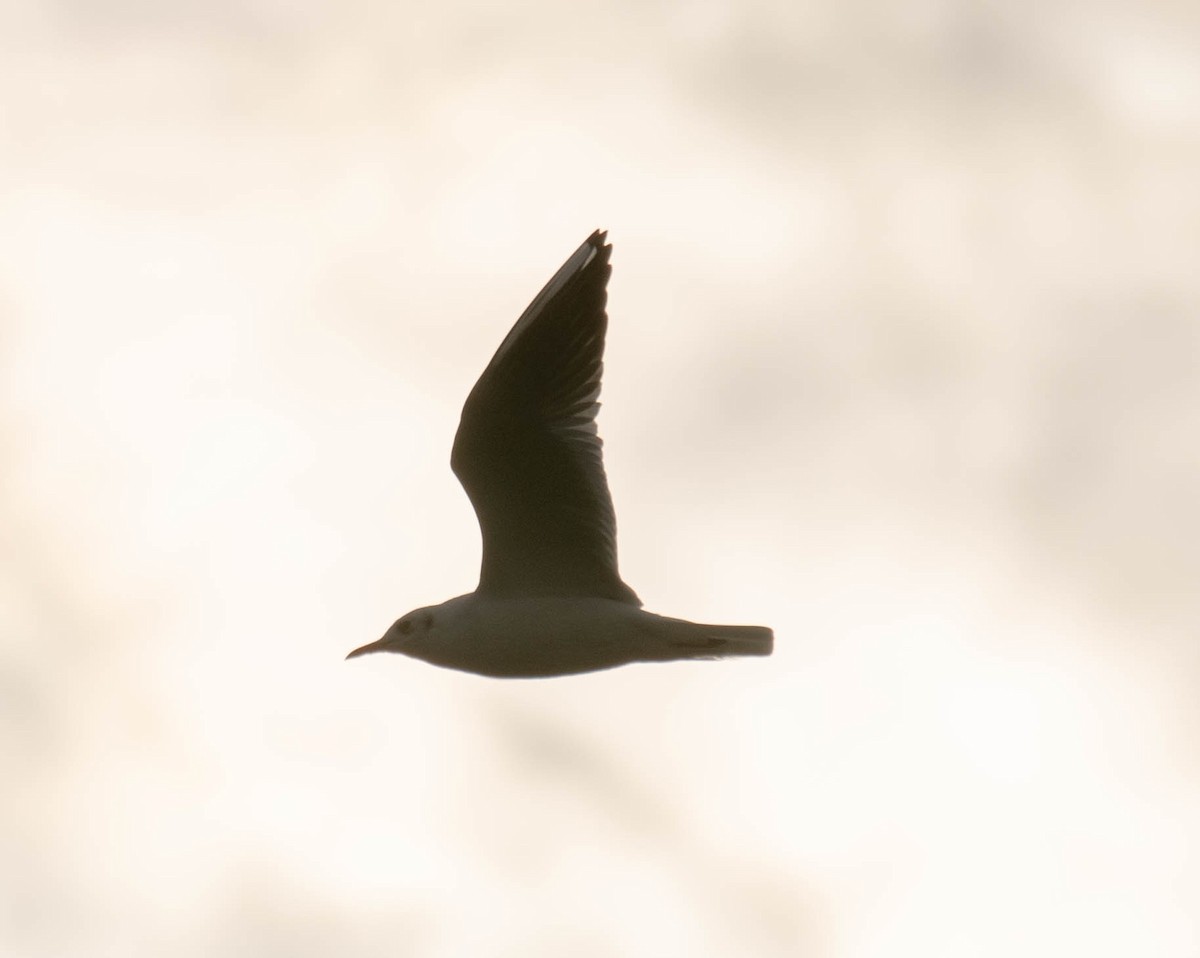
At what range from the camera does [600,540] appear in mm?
9016

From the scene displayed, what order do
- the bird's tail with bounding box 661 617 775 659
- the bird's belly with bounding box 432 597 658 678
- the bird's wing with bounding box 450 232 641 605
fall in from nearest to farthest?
the bird's belly with bounding box 432 597 658 678 < the bird's tail with bounding box 661 617 775 659 < the bird's wing with bounding box 450 232 641 605

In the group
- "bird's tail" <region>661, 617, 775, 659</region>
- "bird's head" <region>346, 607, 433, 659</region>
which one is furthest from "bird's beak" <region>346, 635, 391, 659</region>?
"bird's tail" <region>661, 617, 775, 659</region>

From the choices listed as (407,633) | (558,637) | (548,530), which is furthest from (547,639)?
(407,633)

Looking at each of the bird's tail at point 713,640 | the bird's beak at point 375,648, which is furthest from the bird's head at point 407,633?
the bird's tail at point 713,640

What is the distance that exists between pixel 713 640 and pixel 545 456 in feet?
4.45

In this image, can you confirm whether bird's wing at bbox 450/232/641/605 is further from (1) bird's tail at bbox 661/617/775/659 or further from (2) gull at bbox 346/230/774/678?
(1) bird's tail at bbox 661/617/775/659

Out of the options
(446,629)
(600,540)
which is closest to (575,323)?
(600,540)

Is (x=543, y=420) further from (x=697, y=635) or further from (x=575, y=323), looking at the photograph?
(x=697, y=635)

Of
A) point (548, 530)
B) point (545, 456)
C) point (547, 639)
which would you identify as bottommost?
point (547, 639)

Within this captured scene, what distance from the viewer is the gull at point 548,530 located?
8555 mm

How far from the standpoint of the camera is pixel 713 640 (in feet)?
28.7

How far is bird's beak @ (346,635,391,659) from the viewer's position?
907 cm

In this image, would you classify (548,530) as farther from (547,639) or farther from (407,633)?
(407,633)

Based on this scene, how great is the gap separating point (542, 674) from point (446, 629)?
0.59 m
